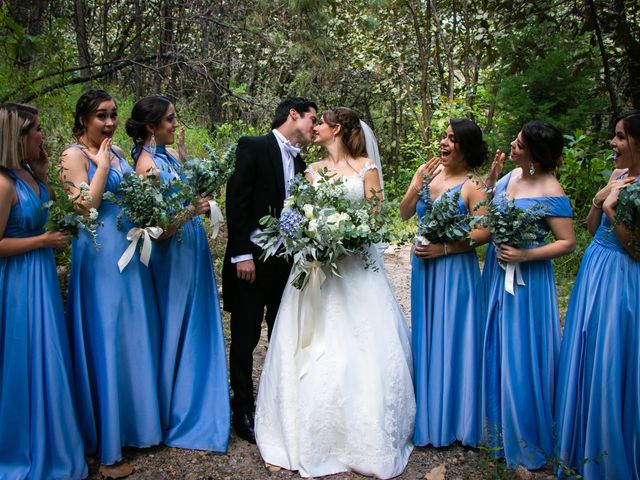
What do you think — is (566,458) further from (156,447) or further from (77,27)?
(77,27)

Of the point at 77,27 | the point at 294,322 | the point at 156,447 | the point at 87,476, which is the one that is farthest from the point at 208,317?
the point at 77,27

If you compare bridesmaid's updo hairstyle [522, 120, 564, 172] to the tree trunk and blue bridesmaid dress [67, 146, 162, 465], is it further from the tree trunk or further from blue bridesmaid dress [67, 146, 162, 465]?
the tree trunk

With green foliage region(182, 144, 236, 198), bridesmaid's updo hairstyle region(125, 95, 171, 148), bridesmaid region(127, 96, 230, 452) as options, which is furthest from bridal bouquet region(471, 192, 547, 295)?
bridesmaid's updo hairstyle region(125, 95, 171, 148)

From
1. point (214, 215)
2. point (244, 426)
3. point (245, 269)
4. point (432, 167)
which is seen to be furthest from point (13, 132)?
point (432, 167)

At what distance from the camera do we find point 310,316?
172 inches

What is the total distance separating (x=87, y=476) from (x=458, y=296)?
110 inches

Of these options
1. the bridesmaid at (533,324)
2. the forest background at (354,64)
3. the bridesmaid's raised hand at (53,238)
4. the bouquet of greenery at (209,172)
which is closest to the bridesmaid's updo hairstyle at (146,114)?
the bouquet of greenery at (209,172)

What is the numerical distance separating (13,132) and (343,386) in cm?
263

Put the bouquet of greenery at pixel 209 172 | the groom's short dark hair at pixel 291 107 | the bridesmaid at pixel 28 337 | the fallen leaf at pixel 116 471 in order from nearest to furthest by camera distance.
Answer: the bridesmaid at pixel 28 337
the fallen leaf at pixel 116 471
the bouquet of greenery at pixel 209 172
the groom's short dark hair at pixel 291 107

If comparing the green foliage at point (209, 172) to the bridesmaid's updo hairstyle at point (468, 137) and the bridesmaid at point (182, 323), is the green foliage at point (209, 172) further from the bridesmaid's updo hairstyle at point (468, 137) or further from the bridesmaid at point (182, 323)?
the bridesmaid's updo hairstyle at point (468, 137)

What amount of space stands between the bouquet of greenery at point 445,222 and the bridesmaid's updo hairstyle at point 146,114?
6.81 feet

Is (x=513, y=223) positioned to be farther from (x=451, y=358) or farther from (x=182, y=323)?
(x=182, y=323)

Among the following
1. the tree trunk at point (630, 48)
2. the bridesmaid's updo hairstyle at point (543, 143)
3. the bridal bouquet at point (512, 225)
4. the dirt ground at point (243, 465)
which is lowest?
the dirt ground at point (243, 465)

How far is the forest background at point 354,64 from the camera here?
716 centimetres
